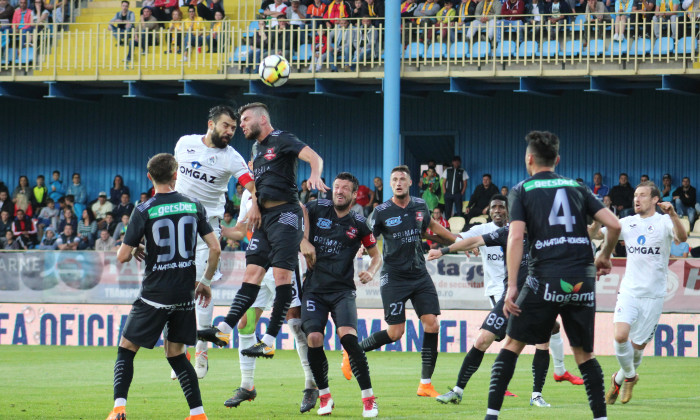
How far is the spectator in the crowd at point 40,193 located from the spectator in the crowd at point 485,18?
477 inches

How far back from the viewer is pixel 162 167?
8.34 meters

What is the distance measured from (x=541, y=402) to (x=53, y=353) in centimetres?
1103

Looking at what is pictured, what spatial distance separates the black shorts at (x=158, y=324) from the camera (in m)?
8.47

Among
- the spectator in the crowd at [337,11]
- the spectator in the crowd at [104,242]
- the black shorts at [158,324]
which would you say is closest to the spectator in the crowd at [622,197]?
the spectator in the crowd at [337,11]

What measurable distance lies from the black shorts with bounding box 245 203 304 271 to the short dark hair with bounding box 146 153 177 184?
1884 millimetres

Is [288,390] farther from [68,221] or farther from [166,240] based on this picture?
[68,221]

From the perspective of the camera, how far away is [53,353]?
1905 centimetres

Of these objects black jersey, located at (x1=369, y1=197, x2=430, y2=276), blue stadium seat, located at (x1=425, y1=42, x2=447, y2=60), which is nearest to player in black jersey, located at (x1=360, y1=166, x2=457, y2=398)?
black jersey, located at (x1=369, y1=197, x2=430, y2=276)

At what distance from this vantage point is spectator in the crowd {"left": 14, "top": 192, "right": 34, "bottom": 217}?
2806cm

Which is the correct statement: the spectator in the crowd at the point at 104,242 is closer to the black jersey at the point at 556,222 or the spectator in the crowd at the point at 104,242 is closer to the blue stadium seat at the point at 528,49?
the blue stadium seat at the point at 528,49

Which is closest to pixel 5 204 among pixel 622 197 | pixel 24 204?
pixel 24 204

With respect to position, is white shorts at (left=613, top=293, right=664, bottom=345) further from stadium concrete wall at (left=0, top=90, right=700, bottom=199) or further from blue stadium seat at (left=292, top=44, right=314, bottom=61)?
stadium concrete wall at (left=0, top=90, right=700, bottom=199)

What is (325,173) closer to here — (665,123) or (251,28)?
(251,28)

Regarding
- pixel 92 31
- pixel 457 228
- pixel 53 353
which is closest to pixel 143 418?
pixel 53 353
